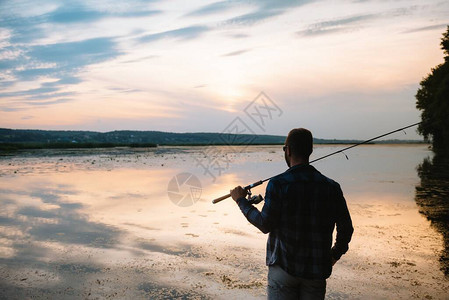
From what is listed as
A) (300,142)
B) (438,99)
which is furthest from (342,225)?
(438,99)

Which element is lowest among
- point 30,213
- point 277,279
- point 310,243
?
point 30,213

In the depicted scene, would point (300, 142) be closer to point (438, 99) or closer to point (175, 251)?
point (175, 251)

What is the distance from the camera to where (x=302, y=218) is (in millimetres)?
2941

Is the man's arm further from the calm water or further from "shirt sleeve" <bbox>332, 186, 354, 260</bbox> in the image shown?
the calm water

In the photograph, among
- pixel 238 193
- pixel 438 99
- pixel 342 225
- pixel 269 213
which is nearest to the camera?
pixel 269 213

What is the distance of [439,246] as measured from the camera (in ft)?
26.0

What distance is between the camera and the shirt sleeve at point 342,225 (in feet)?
10.0

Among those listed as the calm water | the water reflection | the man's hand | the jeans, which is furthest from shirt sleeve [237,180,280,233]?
the water reflection

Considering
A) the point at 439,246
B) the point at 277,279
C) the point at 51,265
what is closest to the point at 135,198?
the point at 51,265

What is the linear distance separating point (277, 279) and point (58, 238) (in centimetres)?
736

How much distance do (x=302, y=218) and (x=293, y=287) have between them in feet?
1.88

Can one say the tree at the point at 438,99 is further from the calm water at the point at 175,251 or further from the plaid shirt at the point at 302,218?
the plaid shirt at the point at 302,218

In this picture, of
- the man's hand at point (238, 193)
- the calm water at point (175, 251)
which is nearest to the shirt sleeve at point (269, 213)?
the man's hand at point (238, 193)

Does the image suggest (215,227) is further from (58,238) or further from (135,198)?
(135,198)
